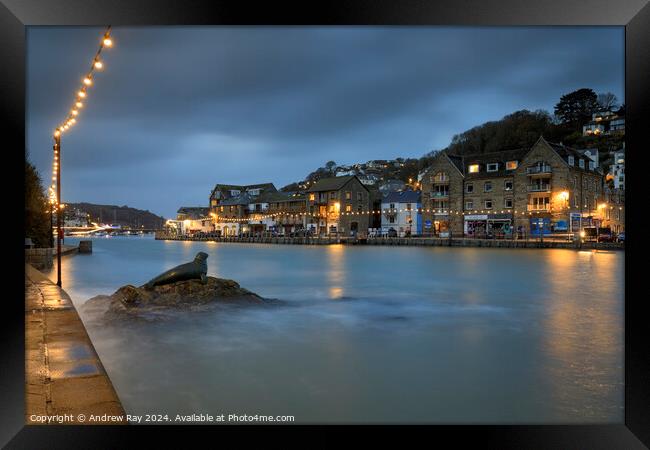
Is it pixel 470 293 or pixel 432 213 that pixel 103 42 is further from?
pixel 432 213

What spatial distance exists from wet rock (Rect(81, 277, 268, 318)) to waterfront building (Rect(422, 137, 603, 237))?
31119 mm

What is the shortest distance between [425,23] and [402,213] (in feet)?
145

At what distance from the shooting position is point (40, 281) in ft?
32.6

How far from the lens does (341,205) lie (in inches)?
1933

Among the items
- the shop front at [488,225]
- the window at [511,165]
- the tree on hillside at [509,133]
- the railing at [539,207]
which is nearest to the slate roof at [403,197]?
the shop front at [488,225]

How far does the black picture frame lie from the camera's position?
2.94 metres

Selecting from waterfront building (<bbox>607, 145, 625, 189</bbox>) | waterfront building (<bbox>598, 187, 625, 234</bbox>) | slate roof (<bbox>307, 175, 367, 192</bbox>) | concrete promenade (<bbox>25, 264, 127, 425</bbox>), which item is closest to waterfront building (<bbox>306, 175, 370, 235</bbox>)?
slate roof (<bbox>307, 175, 367, 192</bbox>)

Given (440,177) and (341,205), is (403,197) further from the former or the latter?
(341,205)

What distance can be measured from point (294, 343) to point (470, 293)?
25.8ft

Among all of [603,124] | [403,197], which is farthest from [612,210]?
[603,124]

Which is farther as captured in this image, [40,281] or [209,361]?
[40,281]

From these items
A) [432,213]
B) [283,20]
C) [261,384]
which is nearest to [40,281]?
[261,384]

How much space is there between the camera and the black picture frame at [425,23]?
116 inches

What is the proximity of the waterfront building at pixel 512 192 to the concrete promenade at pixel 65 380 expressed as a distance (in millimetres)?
35332
